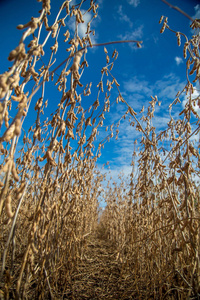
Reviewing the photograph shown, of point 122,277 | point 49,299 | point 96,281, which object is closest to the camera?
point 49,299

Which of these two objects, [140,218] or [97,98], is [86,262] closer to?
[140,218]

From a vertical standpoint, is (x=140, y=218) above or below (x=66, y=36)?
below

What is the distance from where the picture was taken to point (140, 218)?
2088 millimetres

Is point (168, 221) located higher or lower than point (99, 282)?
higher

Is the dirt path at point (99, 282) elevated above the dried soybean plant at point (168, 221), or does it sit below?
below

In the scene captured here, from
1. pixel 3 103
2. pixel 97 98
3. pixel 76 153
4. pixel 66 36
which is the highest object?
pixel 66 36

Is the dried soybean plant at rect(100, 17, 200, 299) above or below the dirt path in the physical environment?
above

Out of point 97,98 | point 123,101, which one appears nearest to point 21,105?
point 123,101

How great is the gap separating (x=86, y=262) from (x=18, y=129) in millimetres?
2569

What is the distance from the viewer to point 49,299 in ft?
4.34

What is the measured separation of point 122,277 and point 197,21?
2831 millimetres

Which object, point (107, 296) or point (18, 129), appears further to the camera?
point (107, 296)

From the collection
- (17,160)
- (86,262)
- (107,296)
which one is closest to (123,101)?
(17,160)

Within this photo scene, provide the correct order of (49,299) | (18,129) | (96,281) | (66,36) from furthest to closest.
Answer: (96,281) → (66,36) → (49,299) → (18,129)
